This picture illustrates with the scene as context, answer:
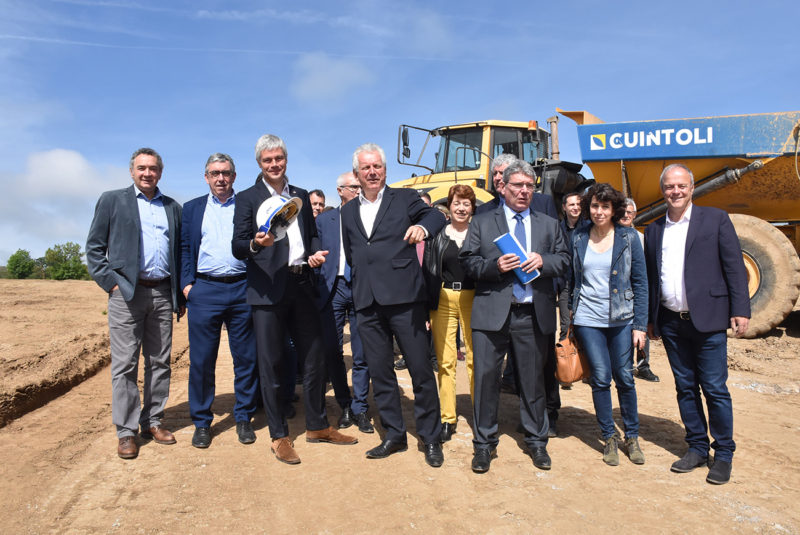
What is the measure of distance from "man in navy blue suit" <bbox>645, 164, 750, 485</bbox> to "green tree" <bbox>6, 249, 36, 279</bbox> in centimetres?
2656

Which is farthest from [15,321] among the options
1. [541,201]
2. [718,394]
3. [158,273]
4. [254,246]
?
[718,394]

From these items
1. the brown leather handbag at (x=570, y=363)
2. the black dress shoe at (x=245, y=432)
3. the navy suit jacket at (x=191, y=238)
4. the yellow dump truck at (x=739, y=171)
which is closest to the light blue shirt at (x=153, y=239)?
the navy suit jacket at (x=191, y=238)

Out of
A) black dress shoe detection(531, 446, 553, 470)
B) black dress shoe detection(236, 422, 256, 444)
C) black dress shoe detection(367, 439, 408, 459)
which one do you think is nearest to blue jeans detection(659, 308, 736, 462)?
black dress shoe detection(531, 446, 553, 470)

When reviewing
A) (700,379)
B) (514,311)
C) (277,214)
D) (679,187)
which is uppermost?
(679,187)

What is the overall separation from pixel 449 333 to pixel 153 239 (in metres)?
2.17

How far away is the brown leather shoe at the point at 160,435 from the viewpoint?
3.82 metres

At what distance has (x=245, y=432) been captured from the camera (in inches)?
154

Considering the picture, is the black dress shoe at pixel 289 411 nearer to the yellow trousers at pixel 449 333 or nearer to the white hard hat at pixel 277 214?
the yellow trousers at pixel 449 333

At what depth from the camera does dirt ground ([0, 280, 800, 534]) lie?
8.97 ft

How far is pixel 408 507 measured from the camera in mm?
2908

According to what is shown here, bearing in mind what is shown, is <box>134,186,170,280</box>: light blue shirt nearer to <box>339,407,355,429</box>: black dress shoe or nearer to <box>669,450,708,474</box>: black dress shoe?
<box>339,407,355,429</box>: black dress shoe

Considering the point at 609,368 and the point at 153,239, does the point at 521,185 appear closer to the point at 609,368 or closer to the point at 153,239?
the point at 609,368

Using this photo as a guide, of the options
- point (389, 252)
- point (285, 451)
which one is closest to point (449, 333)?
point (389, 252)

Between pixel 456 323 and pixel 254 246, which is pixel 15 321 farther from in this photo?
pixel 456 323
